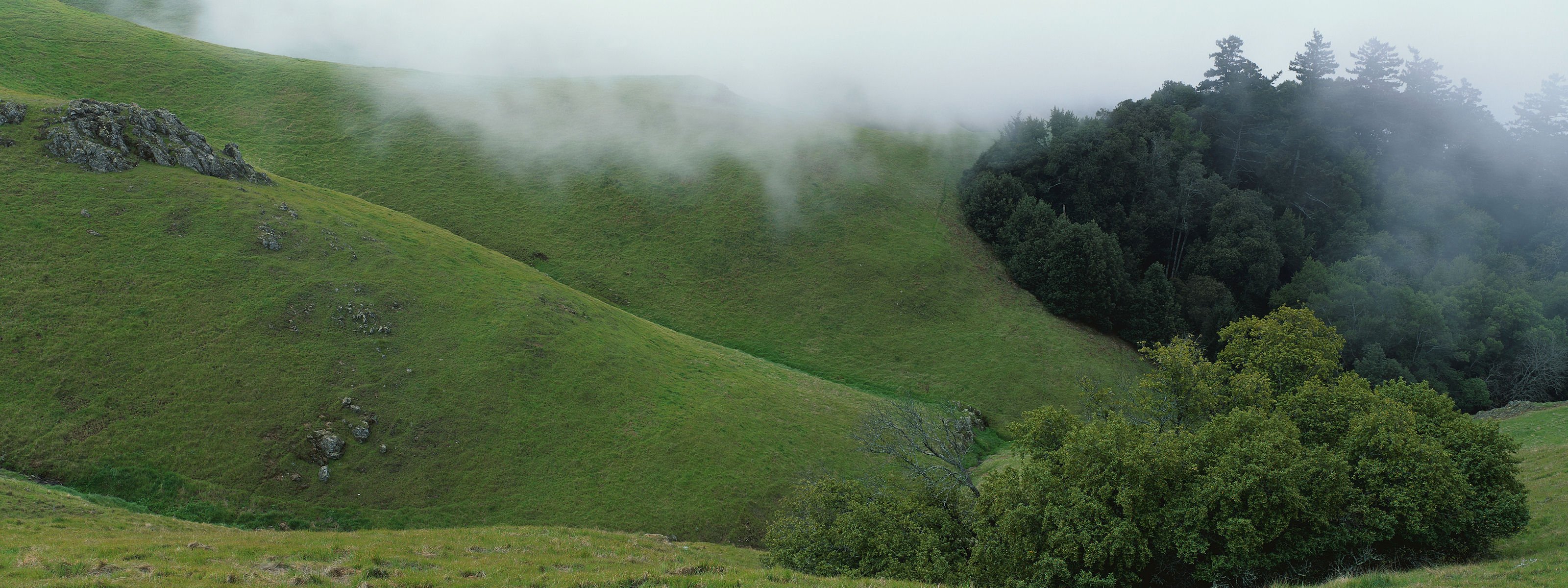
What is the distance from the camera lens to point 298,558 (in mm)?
19312

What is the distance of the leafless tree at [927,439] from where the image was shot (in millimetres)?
30312

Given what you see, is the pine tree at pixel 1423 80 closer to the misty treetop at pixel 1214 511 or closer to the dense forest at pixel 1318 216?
the dense forest at pixel 1318 216

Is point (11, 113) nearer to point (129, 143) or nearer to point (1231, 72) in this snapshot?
point (129, 143)

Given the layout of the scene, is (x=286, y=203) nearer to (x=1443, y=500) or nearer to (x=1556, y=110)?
(x=1443, y=500)

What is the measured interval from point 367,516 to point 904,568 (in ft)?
82.4

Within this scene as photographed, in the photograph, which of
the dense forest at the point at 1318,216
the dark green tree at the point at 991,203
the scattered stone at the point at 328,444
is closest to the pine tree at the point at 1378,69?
the dense forest at the point at 1318,216

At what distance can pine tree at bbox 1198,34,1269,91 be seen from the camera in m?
111

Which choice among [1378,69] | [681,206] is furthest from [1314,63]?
[681,206]

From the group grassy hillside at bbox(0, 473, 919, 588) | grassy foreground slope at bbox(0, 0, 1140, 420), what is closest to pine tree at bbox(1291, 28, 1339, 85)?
grassy foreground slope at bbox(0, 0, 1140, 420)

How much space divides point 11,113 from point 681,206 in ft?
168

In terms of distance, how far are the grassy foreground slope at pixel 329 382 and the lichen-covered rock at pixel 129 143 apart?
1.11 metres

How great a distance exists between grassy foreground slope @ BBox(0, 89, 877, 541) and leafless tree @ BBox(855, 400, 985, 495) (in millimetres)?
3820

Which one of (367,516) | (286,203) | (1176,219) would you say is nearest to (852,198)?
(1176,219)

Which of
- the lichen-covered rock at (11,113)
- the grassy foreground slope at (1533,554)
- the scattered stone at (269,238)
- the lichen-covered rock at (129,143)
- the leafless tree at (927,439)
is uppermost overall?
the lichen-covered rock at (11,113)
